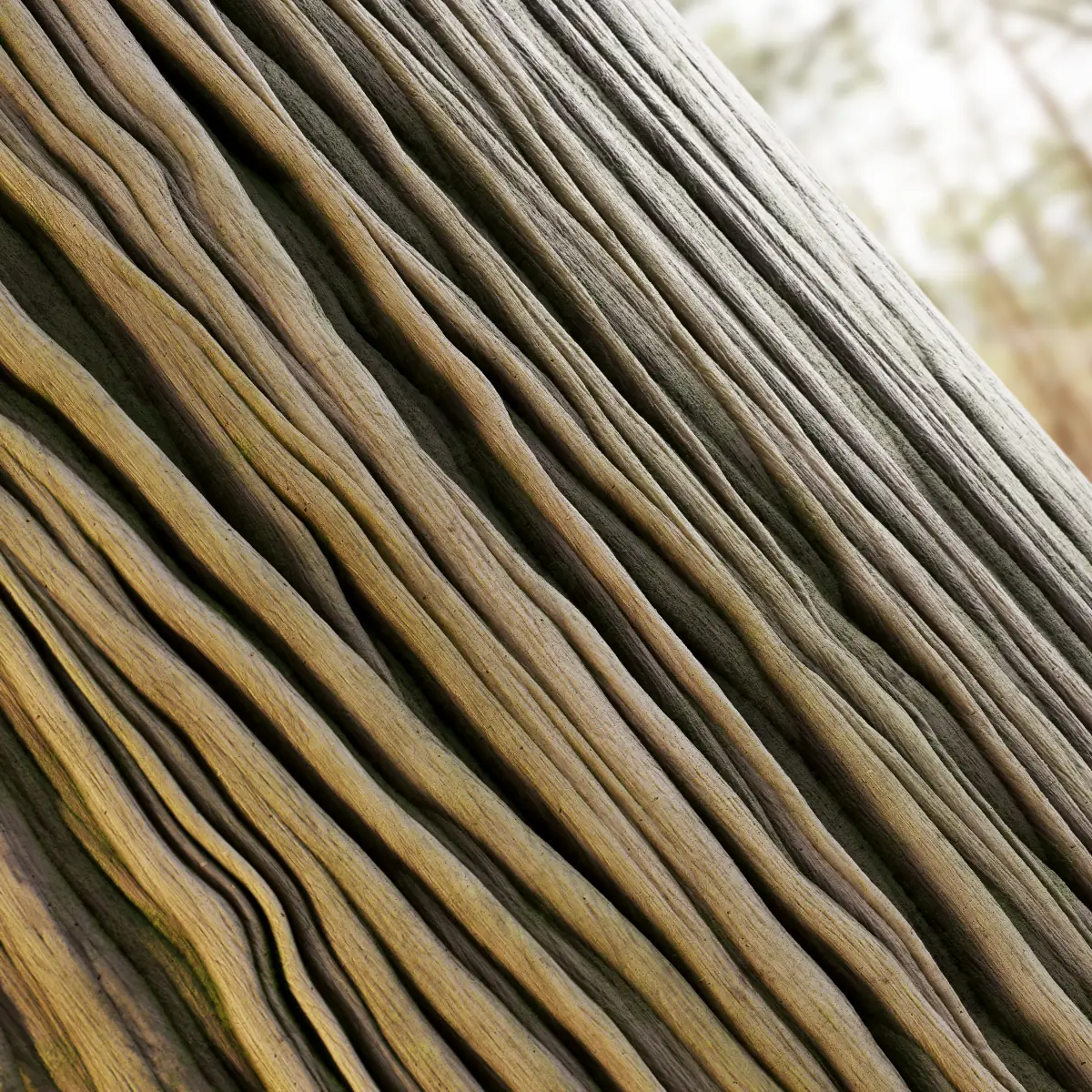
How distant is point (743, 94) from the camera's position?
747 millimetres

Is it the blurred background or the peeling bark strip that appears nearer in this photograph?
the peeling bark strip

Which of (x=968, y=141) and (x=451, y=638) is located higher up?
(x=968, y=141)

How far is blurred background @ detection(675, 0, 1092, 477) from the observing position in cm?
175

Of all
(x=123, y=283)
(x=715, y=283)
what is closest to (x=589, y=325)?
(x=715, y=283)

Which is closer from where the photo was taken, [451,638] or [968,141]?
[451,638]

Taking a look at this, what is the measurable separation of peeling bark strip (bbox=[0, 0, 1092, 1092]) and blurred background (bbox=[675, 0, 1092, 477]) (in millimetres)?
1348

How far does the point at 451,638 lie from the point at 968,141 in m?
1.71

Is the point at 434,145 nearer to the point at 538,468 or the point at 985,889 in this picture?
the point at 538,468

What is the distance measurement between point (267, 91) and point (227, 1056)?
1.39 feet

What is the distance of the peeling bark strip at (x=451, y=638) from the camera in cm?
43

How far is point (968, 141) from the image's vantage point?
1.82m

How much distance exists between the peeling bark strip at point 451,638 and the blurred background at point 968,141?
1348 mm

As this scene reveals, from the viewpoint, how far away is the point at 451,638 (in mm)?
463

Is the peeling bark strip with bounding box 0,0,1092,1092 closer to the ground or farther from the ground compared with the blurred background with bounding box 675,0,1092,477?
closer to the ground
